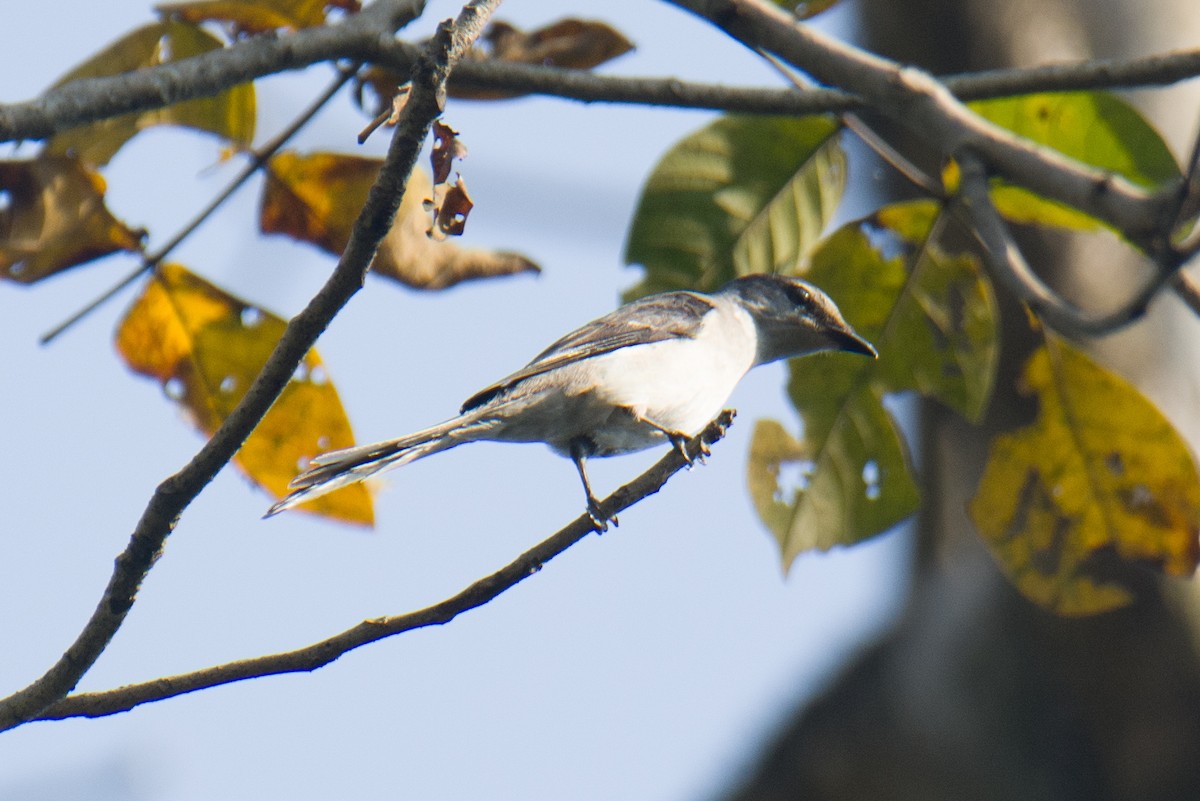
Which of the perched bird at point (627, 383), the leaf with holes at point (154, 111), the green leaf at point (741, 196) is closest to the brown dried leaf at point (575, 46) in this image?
the green leaf at point (741, 196)

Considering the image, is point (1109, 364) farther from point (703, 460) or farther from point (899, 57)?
point (703, 460)

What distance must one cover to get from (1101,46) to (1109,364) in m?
1.52

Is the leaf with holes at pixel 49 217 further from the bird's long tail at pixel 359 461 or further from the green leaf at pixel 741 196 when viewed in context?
the green leaf at pixel 741 196

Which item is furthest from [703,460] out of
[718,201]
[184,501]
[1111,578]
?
[184,501]

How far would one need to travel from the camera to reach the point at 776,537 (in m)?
3.58

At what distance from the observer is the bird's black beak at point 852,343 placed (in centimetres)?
355

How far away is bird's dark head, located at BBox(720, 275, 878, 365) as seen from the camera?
4852 mm

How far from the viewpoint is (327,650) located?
232 cm

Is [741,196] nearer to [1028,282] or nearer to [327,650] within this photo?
[1028,282]

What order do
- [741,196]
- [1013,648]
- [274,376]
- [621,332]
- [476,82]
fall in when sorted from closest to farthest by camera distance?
[274,376] < [476,82] < [741,196] < [621,332] < [1013,648]

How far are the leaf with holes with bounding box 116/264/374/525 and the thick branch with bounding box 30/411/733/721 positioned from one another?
0.57 metres

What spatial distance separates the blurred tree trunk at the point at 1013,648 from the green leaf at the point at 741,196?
1682 mm

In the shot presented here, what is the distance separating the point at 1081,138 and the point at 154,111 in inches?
87.3

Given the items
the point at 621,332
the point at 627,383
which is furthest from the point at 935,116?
the point at 621,332
